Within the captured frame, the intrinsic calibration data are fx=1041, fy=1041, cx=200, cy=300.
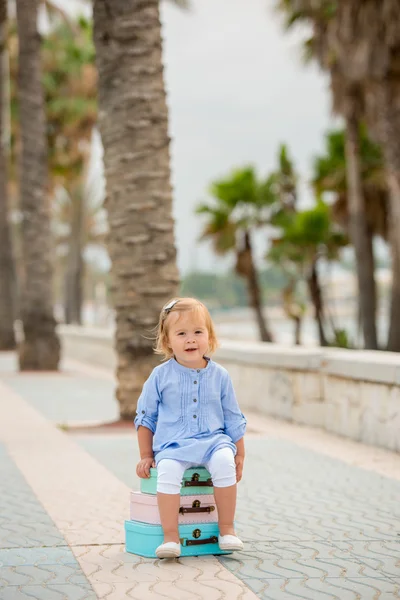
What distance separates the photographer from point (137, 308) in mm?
9945

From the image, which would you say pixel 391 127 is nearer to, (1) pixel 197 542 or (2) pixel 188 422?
(2) pixel 188 422

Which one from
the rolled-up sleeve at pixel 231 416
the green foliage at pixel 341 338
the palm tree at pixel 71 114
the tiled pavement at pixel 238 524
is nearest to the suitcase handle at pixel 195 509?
the tiled pavement at pixel 238 524

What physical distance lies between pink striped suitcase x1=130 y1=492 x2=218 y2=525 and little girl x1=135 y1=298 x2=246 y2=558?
7cm

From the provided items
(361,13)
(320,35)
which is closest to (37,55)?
(361,13)

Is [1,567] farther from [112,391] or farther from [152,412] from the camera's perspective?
[112,391]

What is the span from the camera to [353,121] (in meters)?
28.9

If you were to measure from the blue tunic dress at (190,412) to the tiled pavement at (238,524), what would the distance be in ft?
1.73

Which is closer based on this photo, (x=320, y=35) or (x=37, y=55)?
(x=37, y=55)

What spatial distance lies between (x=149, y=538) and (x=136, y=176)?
5532 millimetres

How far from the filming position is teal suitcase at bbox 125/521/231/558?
4.80 m

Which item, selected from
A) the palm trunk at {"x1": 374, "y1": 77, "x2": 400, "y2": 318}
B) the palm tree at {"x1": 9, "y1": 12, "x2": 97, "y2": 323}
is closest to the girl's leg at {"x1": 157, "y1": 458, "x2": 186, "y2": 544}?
the palm trunk at {"x1": 374, "y1": 77, "x2": 400, "y2": 318}

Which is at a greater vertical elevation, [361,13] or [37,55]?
[361,13]

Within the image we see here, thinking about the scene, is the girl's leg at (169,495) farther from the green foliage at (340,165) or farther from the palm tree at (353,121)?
the green foliage at (340,165)

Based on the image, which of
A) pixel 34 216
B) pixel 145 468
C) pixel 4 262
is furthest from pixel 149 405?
pixel 4 262
